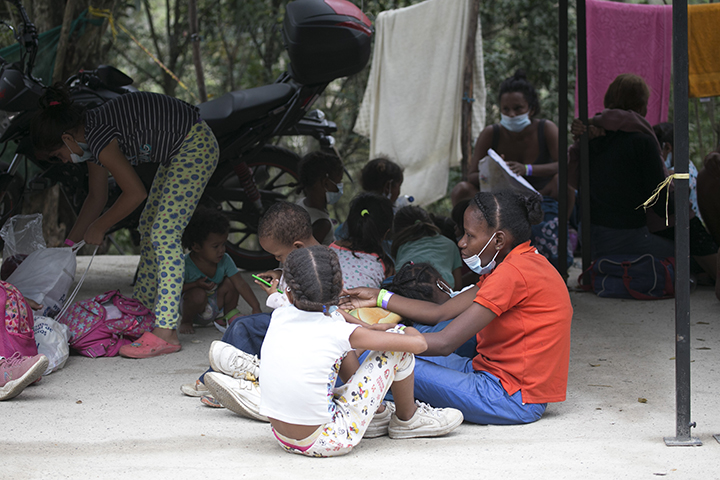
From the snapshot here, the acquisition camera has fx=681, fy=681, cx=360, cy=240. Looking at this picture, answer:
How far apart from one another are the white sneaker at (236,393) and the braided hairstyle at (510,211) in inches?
40.6

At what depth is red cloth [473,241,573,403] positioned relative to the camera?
2322mm

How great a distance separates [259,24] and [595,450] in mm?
6949

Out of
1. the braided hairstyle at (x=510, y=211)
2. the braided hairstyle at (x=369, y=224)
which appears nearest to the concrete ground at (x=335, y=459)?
the braided hairstyle at (x=510, y=211)

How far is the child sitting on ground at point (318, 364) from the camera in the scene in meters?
2.02

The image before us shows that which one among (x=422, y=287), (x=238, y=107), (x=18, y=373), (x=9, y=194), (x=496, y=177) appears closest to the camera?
(x=18, y=373)

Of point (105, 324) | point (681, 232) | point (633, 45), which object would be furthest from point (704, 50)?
point (105, 324)

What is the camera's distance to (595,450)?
6.85ft

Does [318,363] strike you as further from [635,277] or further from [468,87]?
[468,87]

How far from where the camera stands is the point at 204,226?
3.69 m

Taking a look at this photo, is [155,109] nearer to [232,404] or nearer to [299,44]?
[299,44]

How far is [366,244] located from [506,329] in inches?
42.4

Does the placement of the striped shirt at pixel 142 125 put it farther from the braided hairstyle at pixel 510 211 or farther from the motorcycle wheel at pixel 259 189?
the braided hairstyle at pixel 510 211

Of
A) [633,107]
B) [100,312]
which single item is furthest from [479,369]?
[633,107]

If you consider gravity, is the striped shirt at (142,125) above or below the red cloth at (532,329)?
above
